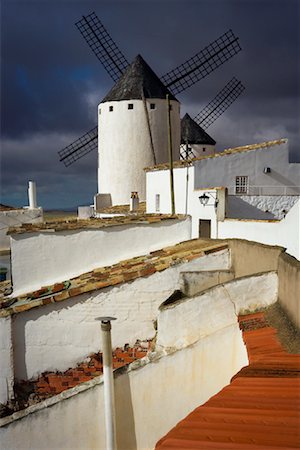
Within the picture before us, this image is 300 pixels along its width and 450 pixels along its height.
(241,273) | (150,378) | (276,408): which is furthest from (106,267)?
(276,408)

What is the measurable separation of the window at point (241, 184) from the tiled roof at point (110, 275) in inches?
247

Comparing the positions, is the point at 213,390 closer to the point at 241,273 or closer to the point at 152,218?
the point at 241,273

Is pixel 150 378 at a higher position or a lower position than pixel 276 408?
lower

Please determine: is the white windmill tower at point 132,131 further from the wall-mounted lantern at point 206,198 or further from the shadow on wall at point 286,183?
the wall-mounted lantern at point 206,198

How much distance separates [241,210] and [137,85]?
12161 mm

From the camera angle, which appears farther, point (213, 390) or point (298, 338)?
point (213, 390)

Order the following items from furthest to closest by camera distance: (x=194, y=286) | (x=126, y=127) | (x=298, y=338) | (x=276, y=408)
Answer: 1. (x=126, y=127)
2. (x=194, y=286)
3. (x=298, y=338)
4. (x=276, y=408)

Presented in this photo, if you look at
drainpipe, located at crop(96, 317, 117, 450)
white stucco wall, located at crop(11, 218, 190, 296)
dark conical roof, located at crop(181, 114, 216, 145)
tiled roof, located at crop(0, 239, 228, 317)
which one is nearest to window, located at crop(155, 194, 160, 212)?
white stucco wall, located at crop(11, 218, 190, 296)

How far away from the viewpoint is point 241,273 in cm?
818

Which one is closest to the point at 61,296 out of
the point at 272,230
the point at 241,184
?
the point at 272,230

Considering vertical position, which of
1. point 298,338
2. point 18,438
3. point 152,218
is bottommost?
point 18,438

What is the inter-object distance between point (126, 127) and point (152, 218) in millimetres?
13065

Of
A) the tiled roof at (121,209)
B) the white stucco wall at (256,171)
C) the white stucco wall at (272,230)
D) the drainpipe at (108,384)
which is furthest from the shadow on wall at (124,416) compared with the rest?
the tiled roof at (121,209)

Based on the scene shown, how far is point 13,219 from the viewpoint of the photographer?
701 inches
